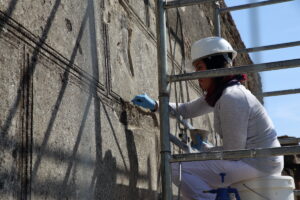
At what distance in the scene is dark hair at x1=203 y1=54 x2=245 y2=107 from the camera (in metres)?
2.73

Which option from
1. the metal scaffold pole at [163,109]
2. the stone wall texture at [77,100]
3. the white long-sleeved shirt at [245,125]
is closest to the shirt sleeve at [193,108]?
the stone wall texture at [77,100]

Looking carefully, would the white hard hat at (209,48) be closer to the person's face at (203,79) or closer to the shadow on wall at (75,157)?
the person's face at (203,79)

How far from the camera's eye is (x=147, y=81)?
3.29 meters

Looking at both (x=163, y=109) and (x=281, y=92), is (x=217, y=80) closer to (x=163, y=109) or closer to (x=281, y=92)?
(x=163, y=109)

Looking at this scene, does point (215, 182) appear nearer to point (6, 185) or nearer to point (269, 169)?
point (269, 169)

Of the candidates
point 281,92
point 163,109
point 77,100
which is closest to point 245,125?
point 163,109

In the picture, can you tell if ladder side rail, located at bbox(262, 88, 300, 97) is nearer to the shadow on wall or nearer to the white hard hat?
the white hard hat

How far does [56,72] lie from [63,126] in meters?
0.23

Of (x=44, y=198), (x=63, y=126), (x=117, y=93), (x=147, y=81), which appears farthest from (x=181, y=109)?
(x=44, y=198)

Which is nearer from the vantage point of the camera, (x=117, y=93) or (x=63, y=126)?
(x=63, y=126)

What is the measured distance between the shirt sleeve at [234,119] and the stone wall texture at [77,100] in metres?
0.56

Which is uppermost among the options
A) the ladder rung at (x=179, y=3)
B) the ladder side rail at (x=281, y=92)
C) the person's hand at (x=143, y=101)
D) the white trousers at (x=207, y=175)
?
the ladder rung at (x=179, y=3)

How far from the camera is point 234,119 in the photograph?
2568 millimetres

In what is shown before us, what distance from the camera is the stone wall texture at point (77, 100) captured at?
178 centimetres
